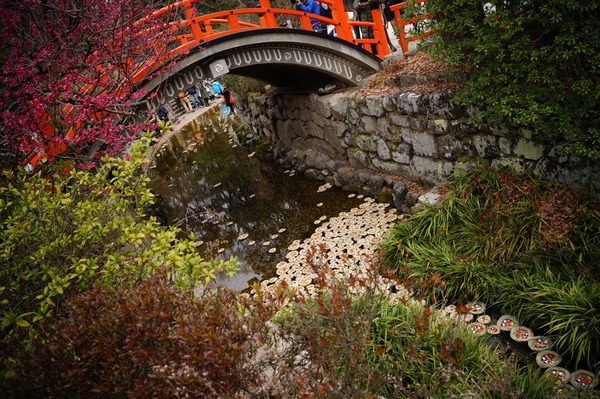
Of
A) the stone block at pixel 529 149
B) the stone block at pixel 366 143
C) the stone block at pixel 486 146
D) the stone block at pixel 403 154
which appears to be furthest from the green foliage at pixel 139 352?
the stone block at pixel 366 143

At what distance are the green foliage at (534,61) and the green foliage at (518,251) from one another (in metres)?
0.74

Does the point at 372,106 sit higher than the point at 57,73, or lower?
lower

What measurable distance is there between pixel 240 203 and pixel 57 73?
5258 mm

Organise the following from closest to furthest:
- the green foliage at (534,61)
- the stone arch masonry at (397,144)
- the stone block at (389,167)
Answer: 1. the green foliage at (534,61)
2. the stone arch masonry at (397,144)
3. the stone block at (389,167)

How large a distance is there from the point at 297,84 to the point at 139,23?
495 centimetres

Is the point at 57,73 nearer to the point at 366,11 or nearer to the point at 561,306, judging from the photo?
the point at 561,306

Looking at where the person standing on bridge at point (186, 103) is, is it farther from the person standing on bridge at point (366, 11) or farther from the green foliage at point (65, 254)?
the green foliage at point (65, 254)

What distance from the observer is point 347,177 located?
31.1 feet

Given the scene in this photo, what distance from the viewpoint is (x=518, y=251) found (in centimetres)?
524

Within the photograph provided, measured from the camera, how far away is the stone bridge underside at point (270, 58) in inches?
326

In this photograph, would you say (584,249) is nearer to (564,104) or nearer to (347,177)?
(564,104)

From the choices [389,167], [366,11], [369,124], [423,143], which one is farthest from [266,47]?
[423,143]

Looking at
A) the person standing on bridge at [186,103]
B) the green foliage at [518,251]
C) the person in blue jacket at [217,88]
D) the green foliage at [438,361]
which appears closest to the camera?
the green foliage at [438,361]

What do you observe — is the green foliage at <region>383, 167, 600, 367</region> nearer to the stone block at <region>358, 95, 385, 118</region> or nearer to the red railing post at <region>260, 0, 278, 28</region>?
the stone block at <region>358, 95, 385, 118</region>
